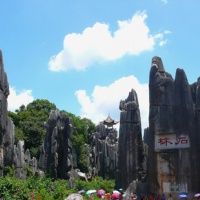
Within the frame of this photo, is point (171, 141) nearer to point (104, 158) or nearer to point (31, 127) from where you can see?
point (104, 158)

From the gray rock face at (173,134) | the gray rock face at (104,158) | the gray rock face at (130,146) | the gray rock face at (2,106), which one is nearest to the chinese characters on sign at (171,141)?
the gray rock face at (173,134)

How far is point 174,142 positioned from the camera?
15742 mm

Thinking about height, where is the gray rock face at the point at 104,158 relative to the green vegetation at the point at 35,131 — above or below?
below

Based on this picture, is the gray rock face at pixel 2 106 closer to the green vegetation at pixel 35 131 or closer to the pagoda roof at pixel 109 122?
the green vegetation at pixel 35 131

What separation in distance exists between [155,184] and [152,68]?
5948 millimetres

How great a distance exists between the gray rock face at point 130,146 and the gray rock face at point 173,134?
5148 mm

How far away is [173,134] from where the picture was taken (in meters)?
15.9

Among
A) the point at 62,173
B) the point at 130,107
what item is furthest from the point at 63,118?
the point at 130,107

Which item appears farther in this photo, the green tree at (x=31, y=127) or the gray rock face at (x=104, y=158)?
the green tree at (x=31, y=127)

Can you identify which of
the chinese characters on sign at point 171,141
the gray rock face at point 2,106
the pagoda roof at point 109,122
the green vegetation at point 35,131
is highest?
the pagoda roof at point 109,122

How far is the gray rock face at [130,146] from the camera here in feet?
70.7

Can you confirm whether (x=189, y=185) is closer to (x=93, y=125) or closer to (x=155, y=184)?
(x=155, y=184)

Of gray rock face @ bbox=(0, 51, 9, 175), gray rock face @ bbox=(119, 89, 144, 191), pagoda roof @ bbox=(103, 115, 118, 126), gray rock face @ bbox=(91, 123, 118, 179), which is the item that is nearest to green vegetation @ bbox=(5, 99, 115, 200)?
gray rock face @ bbox=(0, 51, 9, 175)

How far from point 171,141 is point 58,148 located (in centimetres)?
1204
